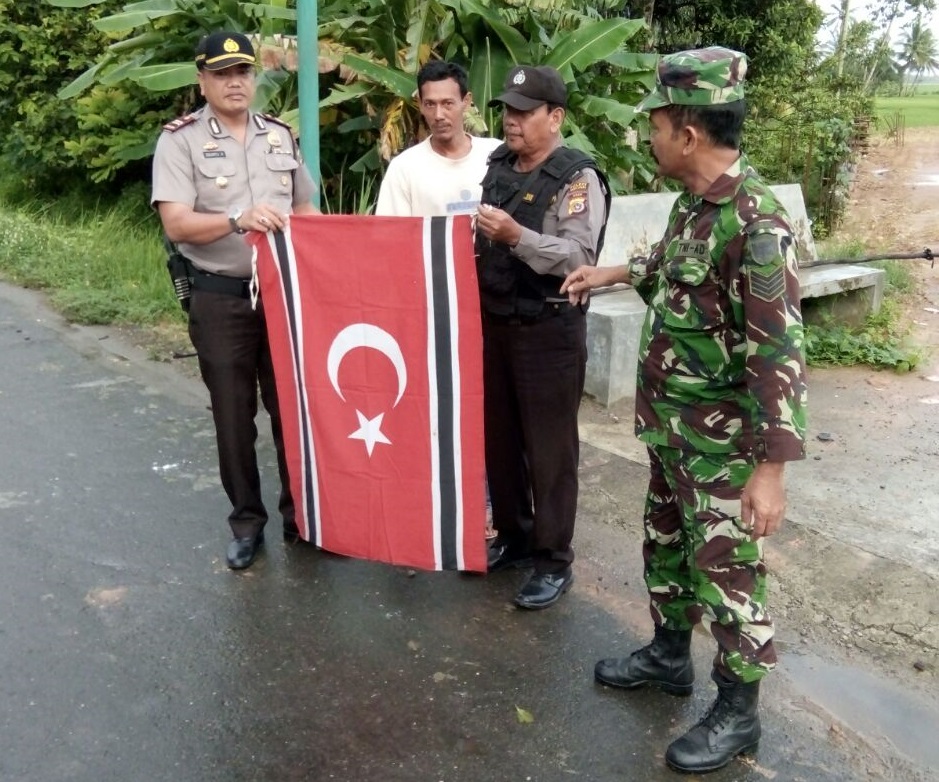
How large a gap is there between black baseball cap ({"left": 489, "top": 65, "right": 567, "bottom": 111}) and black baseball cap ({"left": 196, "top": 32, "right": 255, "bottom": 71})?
3.19 ft

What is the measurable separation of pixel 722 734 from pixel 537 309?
1445 millimetres

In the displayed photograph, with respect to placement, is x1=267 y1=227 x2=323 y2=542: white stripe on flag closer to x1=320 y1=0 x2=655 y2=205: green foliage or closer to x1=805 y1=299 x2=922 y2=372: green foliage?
x1=320 y1=0 x2=655 y2=205: green foliage

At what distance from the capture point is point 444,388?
3264 mm

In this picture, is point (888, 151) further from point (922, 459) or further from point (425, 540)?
point (425, 540)

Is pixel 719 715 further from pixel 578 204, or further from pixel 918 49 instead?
pixel 918 49

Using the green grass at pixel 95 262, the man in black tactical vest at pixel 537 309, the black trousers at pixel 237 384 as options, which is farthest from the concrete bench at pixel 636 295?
the green grass at pixel 95 262

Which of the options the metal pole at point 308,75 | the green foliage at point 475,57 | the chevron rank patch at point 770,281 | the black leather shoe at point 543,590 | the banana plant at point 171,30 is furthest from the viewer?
the banana plant at point 171,30

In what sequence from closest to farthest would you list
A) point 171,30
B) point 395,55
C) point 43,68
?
point 395,55 < point 171,30 < point 43,68

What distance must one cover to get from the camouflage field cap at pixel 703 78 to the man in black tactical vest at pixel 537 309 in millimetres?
718

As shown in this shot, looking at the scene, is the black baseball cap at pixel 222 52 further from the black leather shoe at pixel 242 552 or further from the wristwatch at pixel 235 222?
the black leather shoe at pixel 242 552

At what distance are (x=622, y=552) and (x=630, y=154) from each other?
505 centimetres

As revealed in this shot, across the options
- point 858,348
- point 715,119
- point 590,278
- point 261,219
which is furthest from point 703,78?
point 858,348

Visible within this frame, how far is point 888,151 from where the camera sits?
1988 cm

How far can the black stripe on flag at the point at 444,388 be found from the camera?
3.15 m
